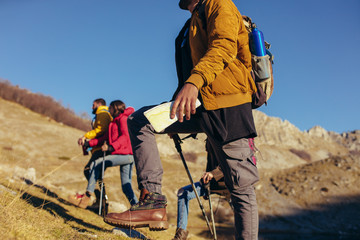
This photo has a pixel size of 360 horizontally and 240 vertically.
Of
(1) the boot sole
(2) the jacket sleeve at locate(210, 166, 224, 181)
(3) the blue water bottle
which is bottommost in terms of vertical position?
(1) the boot sole

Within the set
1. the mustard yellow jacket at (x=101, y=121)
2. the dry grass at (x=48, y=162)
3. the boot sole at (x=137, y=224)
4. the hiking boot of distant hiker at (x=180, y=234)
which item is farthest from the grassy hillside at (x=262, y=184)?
the boot sole at (x=137, y=224)

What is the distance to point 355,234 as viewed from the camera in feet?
49.1

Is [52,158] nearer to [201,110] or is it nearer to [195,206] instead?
[195,206]

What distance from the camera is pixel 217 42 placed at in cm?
235

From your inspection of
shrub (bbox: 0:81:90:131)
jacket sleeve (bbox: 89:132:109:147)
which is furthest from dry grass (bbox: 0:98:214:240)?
shrub (bbox: 0:81:90:131)

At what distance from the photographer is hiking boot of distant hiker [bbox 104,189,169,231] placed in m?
2.61

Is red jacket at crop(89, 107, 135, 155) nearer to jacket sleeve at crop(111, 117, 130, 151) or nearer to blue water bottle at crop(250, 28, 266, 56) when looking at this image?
jacket sleeve at crop(111, 117, 130, 151)

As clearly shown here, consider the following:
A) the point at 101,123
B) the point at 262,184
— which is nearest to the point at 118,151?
the point at 101,123

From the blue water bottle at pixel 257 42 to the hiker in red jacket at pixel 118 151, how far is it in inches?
153

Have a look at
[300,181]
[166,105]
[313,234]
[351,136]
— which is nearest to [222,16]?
[166,105]

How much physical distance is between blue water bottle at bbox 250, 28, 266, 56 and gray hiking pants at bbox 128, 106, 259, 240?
84 centimetres

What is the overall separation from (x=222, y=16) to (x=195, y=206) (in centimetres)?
1334

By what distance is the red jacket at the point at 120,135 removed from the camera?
6.12 m

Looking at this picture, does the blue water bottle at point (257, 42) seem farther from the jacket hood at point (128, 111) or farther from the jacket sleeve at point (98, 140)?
the jacket sleeve at point (98, 140)
